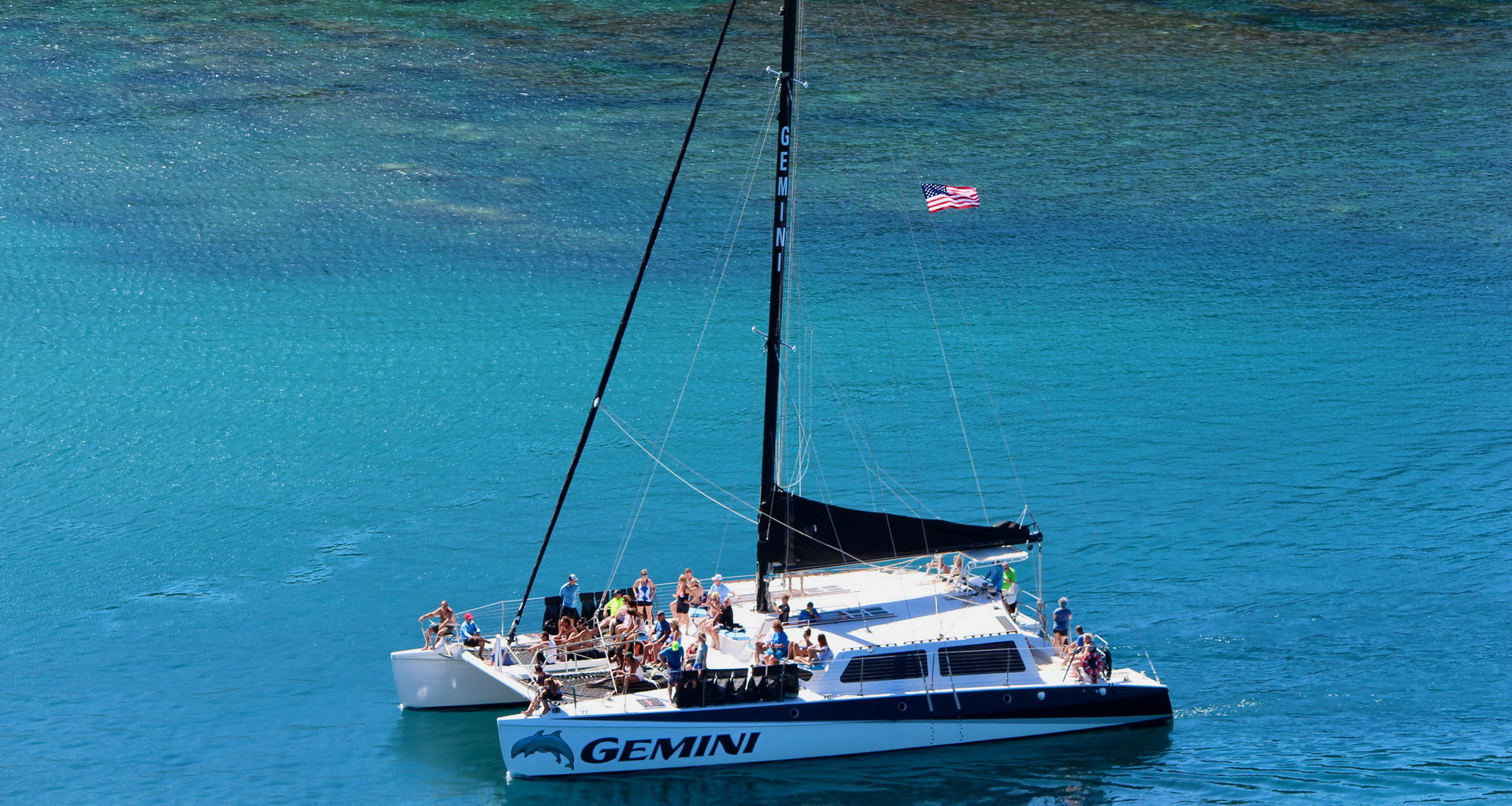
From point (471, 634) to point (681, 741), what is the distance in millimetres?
5912

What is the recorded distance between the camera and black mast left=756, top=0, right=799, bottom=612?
33.8 metres

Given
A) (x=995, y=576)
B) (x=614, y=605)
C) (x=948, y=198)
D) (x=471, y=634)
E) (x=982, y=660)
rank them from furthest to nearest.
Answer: (x=948, y=198) < (x=995, y=576) < (x=614, y=605) < (x=471, y=634) < (x=982, y=660)

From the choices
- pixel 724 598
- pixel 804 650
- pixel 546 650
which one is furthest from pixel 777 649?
pixel 546 650

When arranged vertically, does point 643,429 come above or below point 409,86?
below

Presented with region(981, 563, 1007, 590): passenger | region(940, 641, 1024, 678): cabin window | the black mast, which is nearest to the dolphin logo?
the black mast

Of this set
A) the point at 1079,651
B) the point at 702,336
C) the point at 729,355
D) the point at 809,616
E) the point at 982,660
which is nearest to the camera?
the point at 982,660

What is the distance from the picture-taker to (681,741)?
3347 centimetres

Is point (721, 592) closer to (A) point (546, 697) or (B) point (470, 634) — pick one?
(B) point (470, 634)

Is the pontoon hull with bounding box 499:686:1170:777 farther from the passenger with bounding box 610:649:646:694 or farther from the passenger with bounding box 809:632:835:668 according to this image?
the passenger with bounding box 610:649:646:694

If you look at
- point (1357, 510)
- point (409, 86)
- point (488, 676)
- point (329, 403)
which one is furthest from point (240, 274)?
point (1357, 510)

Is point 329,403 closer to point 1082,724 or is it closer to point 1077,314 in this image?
point 1077,314

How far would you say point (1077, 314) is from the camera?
232 feet

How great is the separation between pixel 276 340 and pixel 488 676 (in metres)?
34.9

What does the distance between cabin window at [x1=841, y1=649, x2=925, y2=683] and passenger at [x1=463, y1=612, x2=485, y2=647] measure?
8216 millimetres
